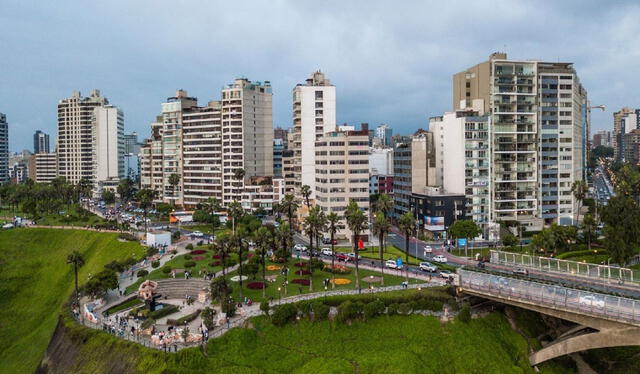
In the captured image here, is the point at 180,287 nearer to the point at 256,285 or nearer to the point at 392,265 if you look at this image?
the point at 256,285

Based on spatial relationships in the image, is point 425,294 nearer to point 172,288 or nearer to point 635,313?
point 635,313

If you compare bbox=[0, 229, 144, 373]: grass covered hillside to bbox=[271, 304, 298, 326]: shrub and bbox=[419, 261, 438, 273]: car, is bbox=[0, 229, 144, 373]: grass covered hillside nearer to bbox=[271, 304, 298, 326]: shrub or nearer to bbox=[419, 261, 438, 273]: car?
bbox=[271, 304, 298, 326]: shrub

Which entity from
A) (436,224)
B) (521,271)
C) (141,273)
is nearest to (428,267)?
Result: (521,271)

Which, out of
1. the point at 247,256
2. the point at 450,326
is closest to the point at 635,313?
the point at 450,326

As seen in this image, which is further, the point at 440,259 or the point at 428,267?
the point at 440,259

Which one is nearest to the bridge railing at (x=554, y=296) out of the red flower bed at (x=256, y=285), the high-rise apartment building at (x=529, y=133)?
the red flower bed at (x=256, y=285)

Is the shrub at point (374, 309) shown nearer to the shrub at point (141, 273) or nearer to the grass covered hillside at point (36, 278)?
the shrub at point (141, 273)
